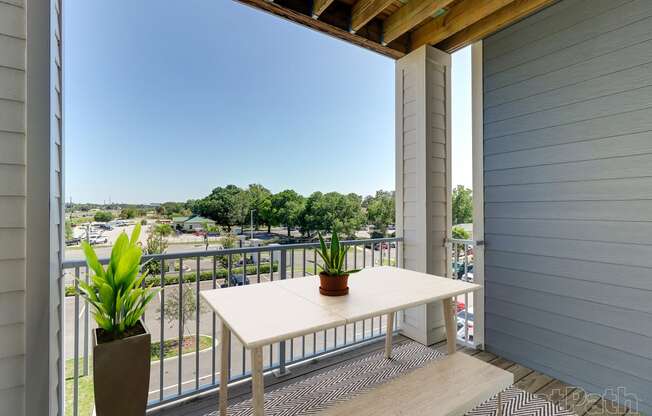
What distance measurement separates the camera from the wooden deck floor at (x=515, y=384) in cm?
181

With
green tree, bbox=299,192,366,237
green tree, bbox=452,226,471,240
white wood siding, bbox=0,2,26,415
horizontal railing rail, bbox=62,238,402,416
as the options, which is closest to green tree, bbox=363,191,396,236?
green tree, bbox=299,192,366,237

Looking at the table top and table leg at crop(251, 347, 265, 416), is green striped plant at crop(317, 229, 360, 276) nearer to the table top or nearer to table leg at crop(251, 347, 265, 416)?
the table top

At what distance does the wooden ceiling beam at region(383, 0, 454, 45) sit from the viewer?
2194 millimetres

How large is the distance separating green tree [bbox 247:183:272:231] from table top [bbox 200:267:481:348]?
8.07ft

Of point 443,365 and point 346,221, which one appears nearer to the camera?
point 443,365

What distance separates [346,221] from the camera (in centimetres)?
360

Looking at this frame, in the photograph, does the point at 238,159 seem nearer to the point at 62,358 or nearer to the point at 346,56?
the point at 346,56

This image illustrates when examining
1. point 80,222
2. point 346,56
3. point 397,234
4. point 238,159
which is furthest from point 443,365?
point 238,159

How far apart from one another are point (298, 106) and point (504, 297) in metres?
6.75

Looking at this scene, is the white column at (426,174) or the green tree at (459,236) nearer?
the white column at (426,174)

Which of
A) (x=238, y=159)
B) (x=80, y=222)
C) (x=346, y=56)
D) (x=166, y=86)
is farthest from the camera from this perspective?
(x=238, y=159)

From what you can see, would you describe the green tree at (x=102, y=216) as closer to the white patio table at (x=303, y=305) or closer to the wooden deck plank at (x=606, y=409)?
the white patio table at (x=303, y=305)

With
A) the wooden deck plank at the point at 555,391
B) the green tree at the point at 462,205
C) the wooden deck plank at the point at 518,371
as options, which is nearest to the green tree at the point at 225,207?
the green tree at the point at 462,205

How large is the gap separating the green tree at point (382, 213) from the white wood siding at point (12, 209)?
268cm
